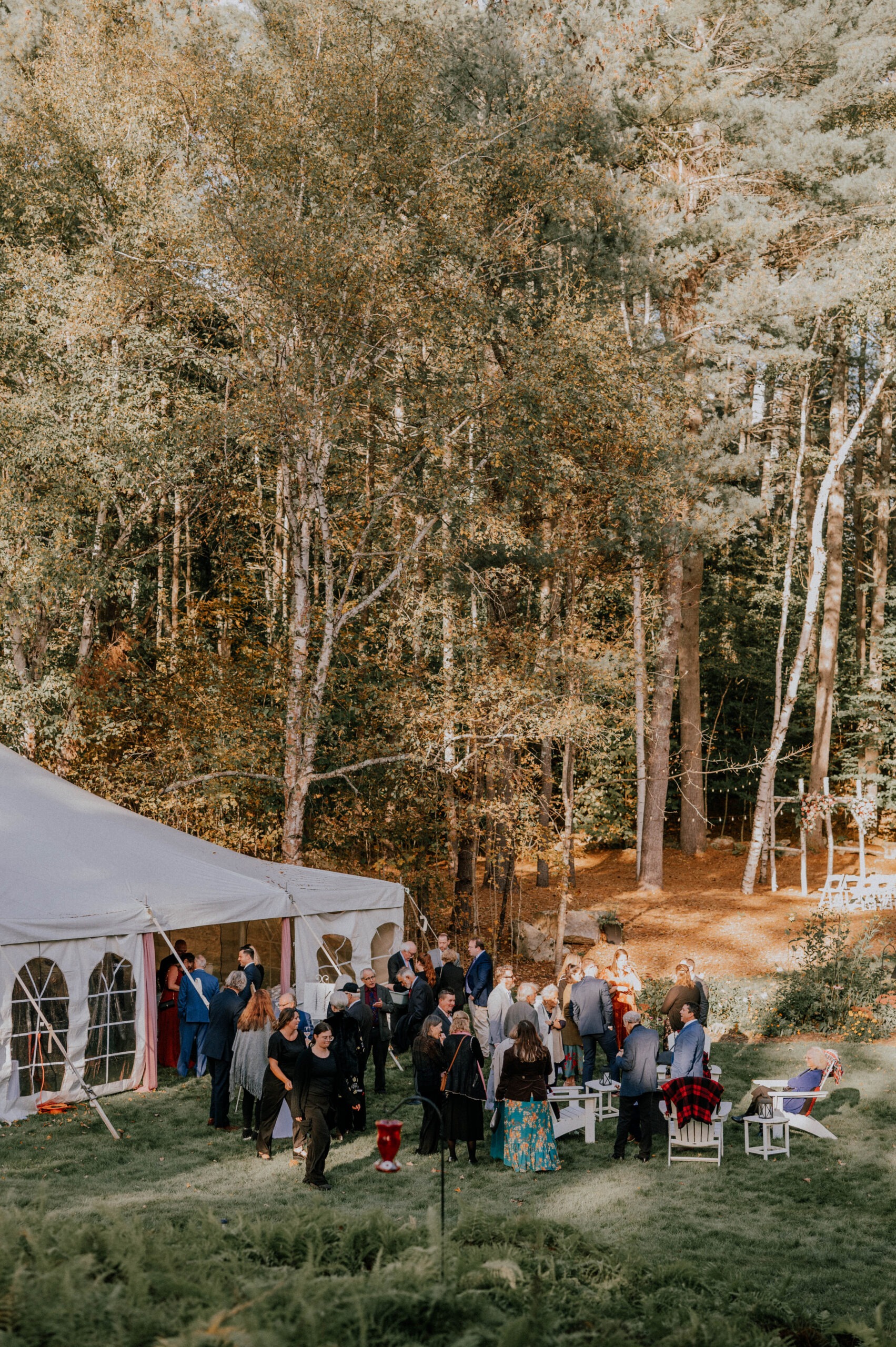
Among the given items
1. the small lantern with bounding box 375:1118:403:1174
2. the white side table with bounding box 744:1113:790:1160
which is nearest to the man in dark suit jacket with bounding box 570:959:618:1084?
the white side table with bounding box 744:1113:790:1160

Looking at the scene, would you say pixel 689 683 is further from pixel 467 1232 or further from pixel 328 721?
pixel 467 1232

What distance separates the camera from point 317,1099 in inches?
317

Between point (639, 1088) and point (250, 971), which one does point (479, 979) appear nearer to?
→ point (250, 971)

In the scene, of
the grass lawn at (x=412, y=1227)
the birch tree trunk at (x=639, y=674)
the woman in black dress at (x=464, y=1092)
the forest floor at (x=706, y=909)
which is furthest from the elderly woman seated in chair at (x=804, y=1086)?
the birch tree trunk at (x=639, y=674)

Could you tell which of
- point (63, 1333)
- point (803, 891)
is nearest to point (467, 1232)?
point (63, 1333)

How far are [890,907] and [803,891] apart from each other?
99.9 inches

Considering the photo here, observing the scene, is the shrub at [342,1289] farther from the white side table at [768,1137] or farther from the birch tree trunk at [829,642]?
the birch tree trunk at [829,642]

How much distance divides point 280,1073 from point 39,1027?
3204 mm

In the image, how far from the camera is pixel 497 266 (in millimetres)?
17625

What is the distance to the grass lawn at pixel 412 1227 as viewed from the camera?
416 cm

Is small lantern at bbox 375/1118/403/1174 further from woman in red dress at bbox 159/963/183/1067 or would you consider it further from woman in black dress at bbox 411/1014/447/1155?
woman in red dress at bbox 159/963/183/1067

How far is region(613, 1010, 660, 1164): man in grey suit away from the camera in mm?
8969

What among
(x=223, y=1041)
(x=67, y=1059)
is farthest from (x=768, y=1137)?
(x=67, y=1059)

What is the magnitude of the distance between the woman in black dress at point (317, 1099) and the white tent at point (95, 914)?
10.8ft
